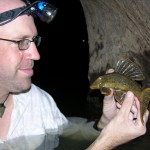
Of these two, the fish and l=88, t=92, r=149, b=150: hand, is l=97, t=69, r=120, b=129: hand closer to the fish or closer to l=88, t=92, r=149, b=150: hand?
the fish

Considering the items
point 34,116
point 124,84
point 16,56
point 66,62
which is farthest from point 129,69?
point 66,62

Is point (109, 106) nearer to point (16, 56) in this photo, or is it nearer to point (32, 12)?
point (16, 56)

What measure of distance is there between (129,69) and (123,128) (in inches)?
29.1

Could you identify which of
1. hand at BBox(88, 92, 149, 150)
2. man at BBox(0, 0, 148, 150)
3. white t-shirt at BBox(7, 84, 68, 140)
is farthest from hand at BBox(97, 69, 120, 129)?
white t-shirt at BBox(7, 84, 68, 140)

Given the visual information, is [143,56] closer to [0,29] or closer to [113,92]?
[113,92]

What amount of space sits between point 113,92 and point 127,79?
0.92ft

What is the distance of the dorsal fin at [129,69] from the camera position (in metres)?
4.14

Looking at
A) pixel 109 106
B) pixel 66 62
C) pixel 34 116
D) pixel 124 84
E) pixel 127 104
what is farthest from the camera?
pixel 66 62

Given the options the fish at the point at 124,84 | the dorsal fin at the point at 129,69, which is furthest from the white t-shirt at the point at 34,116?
the dorsal fin at the point at 129,69

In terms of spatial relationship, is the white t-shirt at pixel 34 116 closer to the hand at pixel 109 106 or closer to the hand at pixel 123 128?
the hand at pixel 109 106

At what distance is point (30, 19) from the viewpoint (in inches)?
170

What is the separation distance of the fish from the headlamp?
116cm

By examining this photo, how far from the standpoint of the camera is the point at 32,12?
441 centimetres

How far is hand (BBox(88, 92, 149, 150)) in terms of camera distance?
12.5 feet
